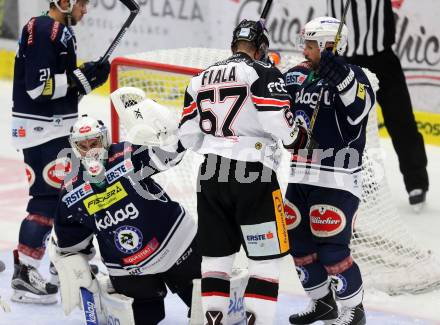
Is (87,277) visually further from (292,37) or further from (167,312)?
(292,37)

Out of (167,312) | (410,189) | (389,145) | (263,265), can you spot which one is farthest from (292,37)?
(263,265)

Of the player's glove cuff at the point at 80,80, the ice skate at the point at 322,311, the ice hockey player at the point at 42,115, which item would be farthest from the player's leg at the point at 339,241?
the player's glove cuff at the point at 80,80

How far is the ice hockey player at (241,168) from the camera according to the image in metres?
4.12

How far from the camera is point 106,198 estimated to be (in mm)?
4445

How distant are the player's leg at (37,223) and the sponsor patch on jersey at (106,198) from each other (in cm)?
69

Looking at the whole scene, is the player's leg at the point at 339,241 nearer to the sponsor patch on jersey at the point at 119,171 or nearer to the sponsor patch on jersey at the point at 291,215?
the sponsor patch on jersey at the point at 291,215

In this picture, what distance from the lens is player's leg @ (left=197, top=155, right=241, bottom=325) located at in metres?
4.25

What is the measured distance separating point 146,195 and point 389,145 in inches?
162

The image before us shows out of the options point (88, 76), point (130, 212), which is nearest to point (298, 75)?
point (130, 212)

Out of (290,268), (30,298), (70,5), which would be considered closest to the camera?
(30,298)

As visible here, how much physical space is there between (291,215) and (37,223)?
1.35m

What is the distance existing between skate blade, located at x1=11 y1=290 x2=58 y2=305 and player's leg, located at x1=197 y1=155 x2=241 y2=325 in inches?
44.7

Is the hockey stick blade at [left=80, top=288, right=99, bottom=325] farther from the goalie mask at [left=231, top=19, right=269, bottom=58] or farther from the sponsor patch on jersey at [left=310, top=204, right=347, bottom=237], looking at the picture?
the goalie mask at [left=231, top=19, right=269, bottom=58]

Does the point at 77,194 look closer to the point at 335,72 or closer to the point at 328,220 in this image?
the point at 328,220
